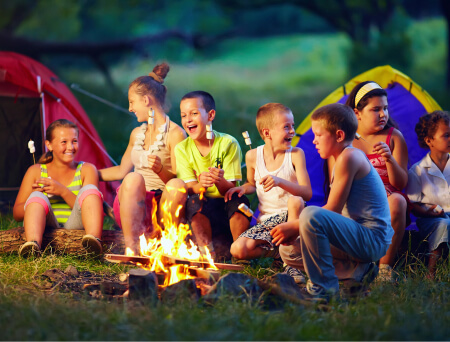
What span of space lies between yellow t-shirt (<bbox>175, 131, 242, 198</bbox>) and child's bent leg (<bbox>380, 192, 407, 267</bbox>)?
104cm

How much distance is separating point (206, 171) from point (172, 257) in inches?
32.0

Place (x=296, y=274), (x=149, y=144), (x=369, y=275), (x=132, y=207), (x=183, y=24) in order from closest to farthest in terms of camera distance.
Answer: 1. (x=369, y=275)
2. (x=296, y=274)
3. (x=132, y=207)
4. (x=149, y=144)
5. (x=183, y=24)

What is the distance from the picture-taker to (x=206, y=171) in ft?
12.9

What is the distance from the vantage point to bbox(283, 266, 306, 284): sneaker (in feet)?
11.4

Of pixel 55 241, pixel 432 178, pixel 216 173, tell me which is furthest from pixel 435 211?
pixel 55 241

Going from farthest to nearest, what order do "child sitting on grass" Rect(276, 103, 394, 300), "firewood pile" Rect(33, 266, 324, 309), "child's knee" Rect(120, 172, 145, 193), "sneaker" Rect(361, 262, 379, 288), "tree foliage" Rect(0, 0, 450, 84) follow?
1. "tree foliage" Rect(0, 0, 450, 84)
2. "child's knee" Rect(120, 172, 145, 193)
3. "sneaker" Rect(361, 262, 379, 288)
4. "child sitting on grass" Rect(276, 103, 394, 300)
5. "firewood pile" Rect(33, 266, 324, 309)

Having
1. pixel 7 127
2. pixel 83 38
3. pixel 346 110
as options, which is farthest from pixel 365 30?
pixel 346 110

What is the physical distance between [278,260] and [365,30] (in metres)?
12.3

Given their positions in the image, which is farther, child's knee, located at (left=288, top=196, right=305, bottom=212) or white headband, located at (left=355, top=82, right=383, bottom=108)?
white headband, located at (left=355, top=82, right=383, bottom=108)

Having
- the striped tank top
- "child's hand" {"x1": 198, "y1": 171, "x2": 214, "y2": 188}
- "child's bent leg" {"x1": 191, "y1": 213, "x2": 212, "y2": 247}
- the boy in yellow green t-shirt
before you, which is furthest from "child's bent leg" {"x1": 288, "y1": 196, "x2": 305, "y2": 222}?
the striped tank top

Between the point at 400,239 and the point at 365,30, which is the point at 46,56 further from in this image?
the point at 400,239

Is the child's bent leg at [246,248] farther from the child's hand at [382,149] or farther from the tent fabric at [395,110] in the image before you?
the tent fabric at [395,110]

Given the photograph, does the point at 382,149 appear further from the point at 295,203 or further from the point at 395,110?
the point at 395,110

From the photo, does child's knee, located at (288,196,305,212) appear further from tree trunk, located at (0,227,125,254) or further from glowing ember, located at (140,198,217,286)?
tree trunk, located at (0,227,125,254)
